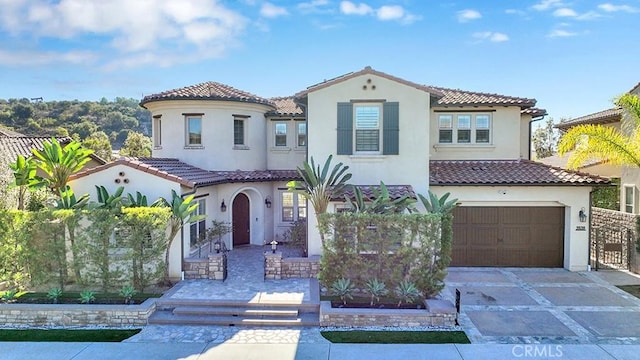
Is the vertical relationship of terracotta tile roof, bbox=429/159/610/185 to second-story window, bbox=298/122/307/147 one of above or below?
below

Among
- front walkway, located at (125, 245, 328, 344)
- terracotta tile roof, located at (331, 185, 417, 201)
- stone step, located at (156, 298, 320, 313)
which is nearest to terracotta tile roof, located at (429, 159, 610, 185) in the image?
terracotta tile roof, located at (331, 185, 417, 201)

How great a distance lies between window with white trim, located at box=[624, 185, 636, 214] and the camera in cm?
1856

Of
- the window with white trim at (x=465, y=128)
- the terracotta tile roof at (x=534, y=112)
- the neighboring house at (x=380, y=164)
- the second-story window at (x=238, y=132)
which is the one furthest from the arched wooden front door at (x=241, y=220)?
the terracotta tile roof at (x=534, y=112)

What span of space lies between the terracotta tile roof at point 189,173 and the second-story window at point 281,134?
1759 mm

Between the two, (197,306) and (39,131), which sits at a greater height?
(39,131)

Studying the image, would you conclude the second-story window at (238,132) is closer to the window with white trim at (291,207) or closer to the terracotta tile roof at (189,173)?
the terracotta tile roof at (189,173)

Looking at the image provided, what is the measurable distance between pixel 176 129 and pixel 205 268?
8572mm

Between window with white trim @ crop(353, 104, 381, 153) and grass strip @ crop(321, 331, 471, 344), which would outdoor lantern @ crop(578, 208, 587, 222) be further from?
grass strip @ crop(321, 331, 471, 344)

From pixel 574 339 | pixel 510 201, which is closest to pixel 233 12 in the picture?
pixel 510 201

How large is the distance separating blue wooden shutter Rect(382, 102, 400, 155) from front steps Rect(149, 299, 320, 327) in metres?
7.54

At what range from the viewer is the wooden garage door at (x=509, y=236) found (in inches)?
687

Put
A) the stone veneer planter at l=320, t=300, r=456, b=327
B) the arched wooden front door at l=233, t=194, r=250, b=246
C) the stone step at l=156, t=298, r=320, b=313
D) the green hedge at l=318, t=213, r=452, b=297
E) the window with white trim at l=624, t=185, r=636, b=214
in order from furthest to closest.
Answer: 1. the arched wooden front door at l=233, t=194, r=250, b=246
2. the window with white trim at l=624, t=185, r=636, b=214
3. the green hedge at l=318, t=213, r=452, b=297
4. the stone step at l=156, t=298, r=320, b=313
5. the stone veneer planter at l=320, t=300, r=456, b=327

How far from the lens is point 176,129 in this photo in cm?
1995

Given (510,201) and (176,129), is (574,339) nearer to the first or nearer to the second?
(510,201)
